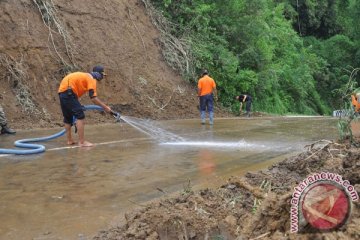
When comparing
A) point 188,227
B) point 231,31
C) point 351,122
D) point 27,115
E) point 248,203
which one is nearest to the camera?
point 188,227

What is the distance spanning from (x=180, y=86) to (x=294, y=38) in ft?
50.7

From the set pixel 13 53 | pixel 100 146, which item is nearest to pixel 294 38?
pixel 13 53

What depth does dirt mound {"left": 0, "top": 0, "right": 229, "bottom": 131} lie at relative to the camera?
13.1 m

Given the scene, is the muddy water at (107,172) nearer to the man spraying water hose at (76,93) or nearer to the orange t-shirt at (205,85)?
the man spraying water hose at (76,93)

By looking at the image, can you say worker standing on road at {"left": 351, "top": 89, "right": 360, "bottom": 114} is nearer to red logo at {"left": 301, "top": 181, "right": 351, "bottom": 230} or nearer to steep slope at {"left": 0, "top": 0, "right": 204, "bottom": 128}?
red logo at {"left": 301, "top": 181, "right": 351, "bottom": 230}

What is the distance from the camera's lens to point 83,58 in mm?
15047

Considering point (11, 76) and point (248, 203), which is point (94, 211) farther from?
point (11, 76)

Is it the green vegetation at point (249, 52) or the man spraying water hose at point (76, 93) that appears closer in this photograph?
the man spraying water hose at point (76, 93)

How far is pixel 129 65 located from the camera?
16312 mm

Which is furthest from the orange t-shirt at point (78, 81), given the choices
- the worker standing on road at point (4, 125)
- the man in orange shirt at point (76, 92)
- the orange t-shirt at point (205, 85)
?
the orange t-shirt at point (205, 85)

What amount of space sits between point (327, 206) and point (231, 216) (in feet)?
3.76

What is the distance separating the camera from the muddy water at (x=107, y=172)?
4.52 m

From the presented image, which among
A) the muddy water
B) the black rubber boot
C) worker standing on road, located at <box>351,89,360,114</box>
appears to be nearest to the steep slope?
the black rubber boot

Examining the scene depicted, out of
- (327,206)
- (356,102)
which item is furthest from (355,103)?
(327,206)
